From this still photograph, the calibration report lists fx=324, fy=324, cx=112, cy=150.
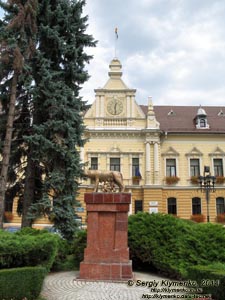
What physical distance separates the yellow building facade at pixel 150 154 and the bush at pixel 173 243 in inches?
735

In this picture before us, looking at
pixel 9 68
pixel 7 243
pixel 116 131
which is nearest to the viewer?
pixel 7 243

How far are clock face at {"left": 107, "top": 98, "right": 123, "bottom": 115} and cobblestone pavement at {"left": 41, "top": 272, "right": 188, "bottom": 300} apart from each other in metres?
22.8

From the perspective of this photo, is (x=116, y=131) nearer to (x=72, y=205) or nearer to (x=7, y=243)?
(x=72, y=205)

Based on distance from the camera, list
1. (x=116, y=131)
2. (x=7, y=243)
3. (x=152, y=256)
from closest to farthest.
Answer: (x=7, y=243) → (x=152, y=256) → (x=116, y=131)

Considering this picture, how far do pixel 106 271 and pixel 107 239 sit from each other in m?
1.00

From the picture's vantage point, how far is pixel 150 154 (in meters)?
31.6

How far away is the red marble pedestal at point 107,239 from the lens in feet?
33.9

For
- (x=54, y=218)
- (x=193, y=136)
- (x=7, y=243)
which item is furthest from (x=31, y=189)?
(x=193, y=136)

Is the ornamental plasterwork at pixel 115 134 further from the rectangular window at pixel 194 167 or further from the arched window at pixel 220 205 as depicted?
the arched window at pixel 220 205

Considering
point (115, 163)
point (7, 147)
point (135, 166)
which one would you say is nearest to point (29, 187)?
point (7, 147)

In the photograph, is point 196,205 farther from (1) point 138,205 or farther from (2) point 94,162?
(2) point 94,162

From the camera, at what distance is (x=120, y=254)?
10.6 meters

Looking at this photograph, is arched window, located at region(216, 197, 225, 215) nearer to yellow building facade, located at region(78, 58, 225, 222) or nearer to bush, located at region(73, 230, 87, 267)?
yellow building facade, located at region(78, 58, 225, 222)

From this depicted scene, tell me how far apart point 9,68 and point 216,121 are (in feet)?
85.1
